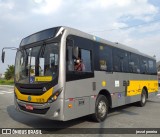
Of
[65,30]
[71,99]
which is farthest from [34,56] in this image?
[71,99]

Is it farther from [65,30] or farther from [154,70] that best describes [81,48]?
[154,70]

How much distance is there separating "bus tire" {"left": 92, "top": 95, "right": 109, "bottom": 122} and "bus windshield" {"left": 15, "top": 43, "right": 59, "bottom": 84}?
2248 mm

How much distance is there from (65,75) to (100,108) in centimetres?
236

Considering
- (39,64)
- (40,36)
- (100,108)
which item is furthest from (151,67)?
(39,64)

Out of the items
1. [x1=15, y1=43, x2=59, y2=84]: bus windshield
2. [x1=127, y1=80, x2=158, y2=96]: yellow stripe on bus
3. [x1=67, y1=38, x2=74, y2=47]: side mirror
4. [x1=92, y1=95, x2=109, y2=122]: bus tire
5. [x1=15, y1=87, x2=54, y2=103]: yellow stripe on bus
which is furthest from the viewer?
[x1=127, y1=80, x2=158, y2=96]: yellow stripe on bus

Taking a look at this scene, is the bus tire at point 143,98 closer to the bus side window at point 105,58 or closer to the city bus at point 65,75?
the city bus at point 65,75

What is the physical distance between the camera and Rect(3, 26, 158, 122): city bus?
6617mm

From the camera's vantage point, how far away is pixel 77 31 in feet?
24.8

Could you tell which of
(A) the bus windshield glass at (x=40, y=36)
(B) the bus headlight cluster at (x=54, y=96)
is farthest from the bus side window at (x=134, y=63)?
(B) the bus headlight cluster at (x=54, y=96)

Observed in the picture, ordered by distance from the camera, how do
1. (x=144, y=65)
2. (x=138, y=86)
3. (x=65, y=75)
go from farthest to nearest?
1. (x=144, y=65)
2. (x=138, y=86)
3. (x=65, y=75)

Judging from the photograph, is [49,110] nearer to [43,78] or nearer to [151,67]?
[43,78]

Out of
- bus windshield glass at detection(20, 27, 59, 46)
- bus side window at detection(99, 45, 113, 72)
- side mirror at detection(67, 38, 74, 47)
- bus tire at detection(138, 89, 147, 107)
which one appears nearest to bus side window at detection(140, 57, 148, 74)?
bus tire at detection(138, 89, 147, 107)

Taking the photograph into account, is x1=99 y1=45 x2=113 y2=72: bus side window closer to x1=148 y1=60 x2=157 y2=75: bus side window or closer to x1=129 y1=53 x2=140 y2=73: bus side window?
x1=129 y1=53 x2=140 y2=73: bus side window

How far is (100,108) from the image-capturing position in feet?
27.3
